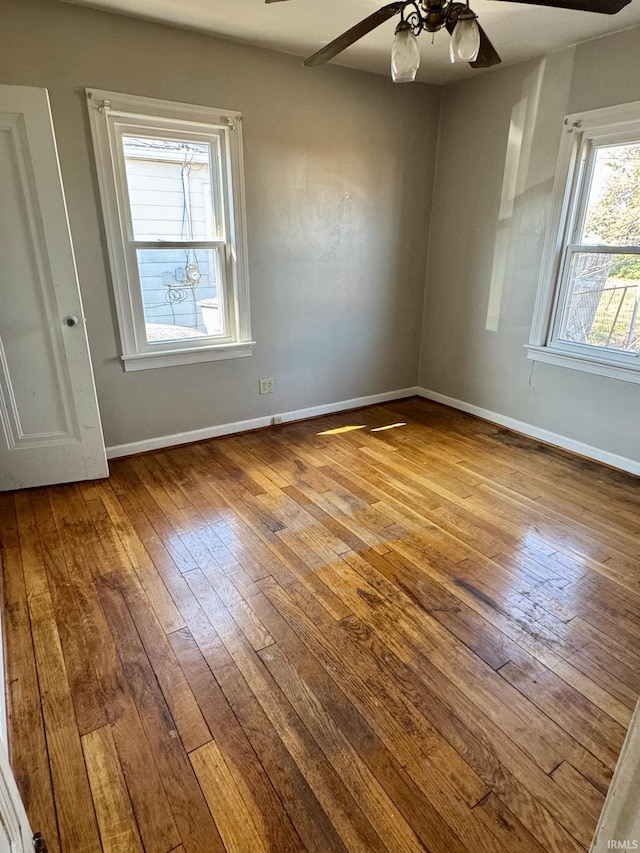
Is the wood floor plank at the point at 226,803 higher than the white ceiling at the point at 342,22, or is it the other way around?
the white ceiling at the point at 342,22

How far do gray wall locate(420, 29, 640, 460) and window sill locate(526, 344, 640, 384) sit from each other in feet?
0.18

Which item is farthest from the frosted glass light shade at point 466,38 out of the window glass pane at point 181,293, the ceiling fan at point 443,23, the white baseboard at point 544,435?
the white baseboard at point 544,435

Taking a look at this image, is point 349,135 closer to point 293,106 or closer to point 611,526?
point 293,106

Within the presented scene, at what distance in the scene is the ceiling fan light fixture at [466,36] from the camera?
1.55 m

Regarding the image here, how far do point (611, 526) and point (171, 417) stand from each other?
9.22 feet

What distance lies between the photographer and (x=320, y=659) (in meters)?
1.70

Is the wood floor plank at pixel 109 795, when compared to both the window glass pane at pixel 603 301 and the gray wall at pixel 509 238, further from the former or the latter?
the window glass pane at pixel 603 301

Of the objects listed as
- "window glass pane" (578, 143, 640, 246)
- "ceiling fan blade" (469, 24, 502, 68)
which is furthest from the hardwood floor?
"ceiling fan blade" (469, 24, 502, 68)

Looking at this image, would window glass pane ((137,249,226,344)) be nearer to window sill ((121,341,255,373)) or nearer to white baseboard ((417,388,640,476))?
window sill ((121,341,255,373))

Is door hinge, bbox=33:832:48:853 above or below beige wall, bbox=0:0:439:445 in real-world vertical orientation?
below

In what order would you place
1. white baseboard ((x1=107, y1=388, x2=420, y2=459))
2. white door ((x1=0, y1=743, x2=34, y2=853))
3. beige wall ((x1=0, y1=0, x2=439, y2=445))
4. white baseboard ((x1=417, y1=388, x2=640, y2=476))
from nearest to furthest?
white door ((x1=0, y1=743, x2=34, y2=853))
beige wall ((x1=0, y1=0, x2=439, y2=445))
white baseboard ((x1=417, y1=388, x2=640, y2=476))
white baseboard ((x1=107, y1=388, x2=420, y2=459))

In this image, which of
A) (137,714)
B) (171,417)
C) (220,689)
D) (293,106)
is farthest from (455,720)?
(293,106)

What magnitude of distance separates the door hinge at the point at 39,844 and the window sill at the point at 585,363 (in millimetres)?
3431

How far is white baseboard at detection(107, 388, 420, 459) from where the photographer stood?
3295 mm
